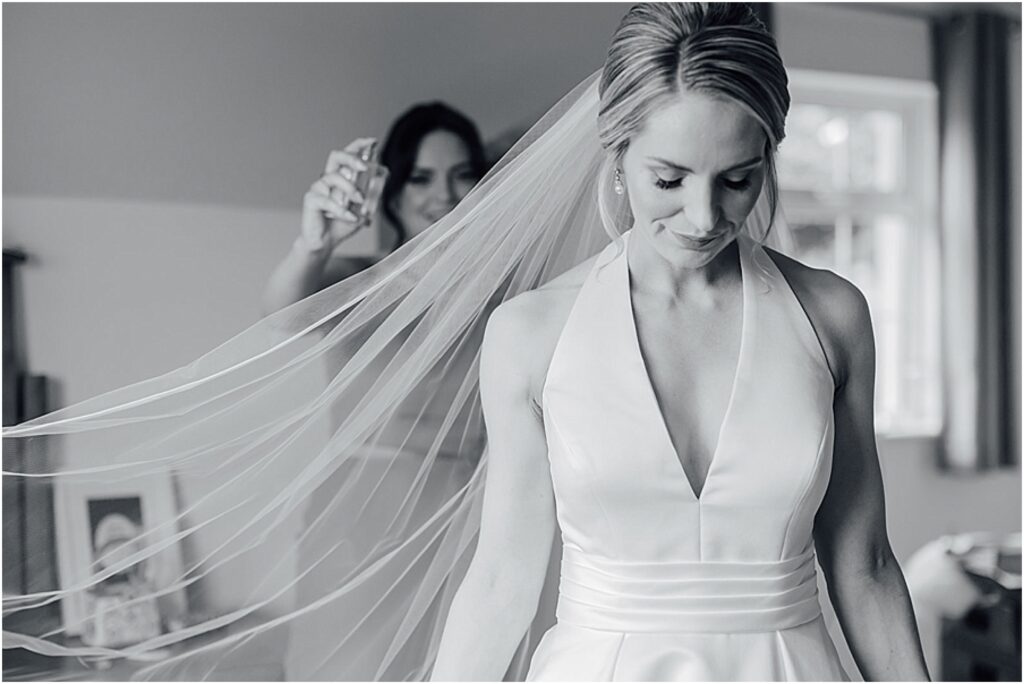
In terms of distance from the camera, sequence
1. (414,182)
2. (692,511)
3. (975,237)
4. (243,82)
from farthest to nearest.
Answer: (975,237) < (243,82) < (414,182) < (692,511)

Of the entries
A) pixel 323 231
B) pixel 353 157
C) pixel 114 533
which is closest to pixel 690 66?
pixel 353 157

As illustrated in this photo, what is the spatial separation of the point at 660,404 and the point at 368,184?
0.55 meters

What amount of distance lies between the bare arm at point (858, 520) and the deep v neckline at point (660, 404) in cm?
10

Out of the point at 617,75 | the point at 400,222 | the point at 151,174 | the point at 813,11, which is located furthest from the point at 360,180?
the point at 813,11

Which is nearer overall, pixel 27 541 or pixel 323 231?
pixel 27 541

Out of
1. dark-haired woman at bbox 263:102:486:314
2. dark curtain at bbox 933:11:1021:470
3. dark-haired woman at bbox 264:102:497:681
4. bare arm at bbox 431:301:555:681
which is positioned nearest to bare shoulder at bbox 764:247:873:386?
bare arm at bbox 431:301:555:681

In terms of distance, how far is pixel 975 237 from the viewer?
3.85 metres

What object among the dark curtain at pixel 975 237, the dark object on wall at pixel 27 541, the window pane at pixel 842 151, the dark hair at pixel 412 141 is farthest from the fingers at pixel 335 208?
the dark curtain at pixel 975 237

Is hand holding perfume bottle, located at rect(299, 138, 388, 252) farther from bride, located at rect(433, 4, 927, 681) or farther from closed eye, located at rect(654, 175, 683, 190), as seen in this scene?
closed eye, located at rect(654, 175, 683, 190)

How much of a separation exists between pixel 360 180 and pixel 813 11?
2760 mm

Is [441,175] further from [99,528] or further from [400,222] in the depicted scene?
[99,528]

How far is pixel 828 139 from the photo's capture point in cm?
389

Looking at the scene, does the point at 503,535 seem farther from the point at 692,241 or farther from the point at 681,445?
the point at 692,241

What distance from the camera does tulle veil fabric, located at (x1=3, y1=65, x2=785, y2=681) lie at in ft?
3.86
